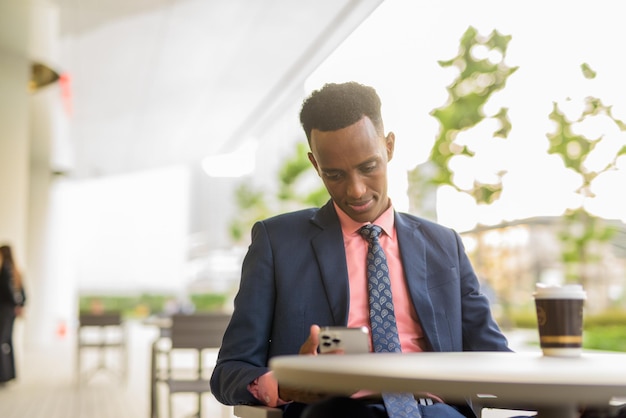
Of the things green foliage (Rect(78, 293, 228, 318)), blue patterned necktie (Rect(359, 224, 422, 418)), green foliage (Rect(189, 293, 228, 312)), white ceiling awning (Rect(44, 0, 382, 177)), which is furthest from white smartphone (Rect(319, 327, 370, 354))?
green foliage (Rect(78, 293, 228, 318))

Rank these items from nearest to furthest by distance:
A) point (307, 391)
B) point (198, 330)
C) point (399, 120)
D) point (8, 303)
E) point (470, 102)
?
point (307, 391), point (198, 330), point (399, 120), point (470, 102), point (8, 303)

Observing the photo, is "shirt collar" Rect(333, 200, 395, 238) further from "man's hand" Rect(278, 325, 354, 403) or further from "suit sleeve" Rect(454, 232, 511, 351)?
"man's hand" Rect(278, 325, 354, 403)

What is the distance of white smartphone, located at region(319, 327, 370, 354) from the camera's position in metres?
1.25

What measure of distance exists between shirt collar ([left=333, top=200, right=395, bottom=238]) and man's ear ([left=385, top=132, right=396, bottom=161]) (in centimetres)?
11

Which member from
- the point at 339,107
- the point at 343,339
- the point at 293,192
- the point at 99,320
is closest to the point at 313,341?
the point at 343,339

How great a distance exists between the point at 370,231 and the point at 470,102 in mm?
4675

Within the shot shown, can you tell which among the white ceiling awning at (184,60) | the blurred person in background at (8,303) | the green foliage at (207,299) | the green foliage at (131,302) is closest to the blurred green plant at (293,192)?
the white ceiling awning at (184,60)

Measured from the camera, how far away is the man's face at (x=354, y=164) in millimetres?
1446

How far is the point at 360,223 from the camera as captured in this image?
62.4 inches

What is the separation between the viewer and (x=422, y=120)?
6.34 meters

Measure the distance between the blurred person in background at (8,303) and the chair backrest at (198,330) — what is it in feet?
12.1

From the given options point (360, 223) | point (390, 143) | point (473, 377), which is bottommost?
point (473, 377)

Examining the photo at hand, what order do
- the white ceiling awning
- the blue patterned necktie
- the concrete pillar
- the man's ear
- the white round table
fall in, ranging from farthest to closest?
the concrete pillar → the white ceiling awning → the man's ear → the blue patterned necktie → the white round table

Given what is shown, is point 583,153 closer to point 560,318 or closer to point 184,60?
point 560,318
